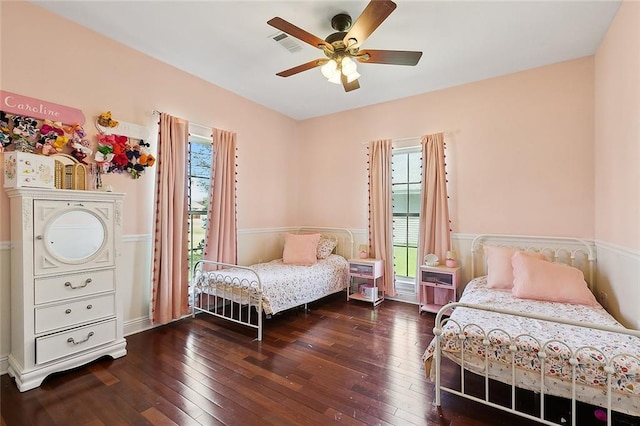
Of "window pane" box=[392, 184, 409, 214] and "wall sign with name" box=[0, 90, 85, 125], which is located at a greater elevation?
"wall sign with name" box=[0, 90, 85, 125]

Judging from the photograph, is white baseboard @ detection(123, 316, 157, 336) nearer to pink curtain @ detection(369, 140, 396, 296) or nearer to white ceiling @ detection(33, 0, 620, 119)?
white ceiling @ detection(33, 0, 620, 119)

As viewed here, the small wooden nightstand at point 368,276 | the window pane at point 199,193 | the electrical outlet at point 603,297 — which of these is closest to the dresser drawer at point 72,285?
the window pane at point 199,193

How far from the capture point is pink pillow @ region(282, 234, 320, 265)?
4.07 m

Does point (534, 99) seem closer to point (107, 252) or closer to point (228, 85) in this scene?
point (228, 85)

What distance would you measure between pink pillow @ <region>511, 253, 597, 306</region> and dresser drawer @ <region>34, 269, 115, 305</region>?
11.9 ft

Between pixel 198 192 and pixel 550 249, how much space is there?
4.16 m

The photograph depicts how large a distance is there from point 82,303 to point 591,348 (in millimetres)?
3451

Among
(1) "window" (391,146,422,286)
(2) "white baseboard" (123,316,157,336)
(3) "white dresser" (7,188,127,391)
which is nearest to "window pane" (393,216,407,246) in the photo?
(1) "window" (391,146,422,286)

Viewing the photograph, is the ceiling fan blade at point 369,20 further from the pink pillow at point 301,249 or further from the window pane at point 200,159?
the pink pillow at point 301,249

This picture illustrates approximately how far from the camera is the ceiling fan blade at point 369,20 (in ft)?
5.86

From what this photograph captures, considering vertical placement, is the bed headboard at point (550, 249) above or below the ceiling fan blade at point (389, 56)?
below

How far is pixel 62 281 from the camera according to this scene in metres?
2.25

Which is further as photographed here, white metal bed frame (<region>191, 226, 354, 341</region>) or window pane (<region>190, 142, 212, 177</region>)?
window pane (<region>190, 142, 212, 177</region>)

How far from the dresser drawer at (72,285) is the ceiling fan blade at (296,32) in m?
2.43
